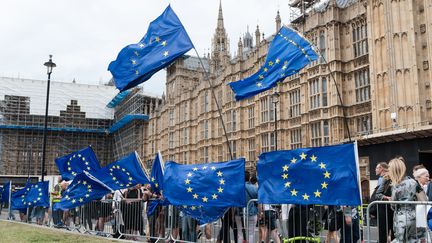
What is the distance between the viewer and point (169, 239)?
1048 cm

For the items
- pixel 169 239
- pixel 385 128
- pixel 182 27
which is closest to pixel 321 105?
pixel 385 128

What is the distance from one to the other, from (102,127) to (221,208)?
66.6 m

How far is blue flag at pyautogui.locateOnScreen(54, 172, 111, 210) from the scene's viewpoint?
13.0 metres

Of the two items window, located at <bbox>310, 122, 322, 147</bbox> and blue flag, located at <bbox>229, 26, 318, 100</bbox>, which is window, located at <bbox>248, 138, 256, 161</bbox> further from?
blue flag, located at <bbox>229, 26, 318, 100</bbox>

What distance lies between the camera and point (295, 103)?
33094mm

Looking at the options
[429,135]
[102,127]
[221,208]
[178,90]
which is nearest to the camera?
[221,208]

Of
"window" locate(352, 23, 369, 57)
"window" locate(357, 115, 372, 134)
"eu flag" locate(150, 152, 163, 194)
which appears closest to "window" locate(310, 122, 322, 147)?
"window" locate(357, 115, 372, 134)

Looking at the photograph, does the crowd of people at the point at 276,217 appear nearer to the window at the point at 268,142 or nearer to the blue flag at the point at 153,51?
the blue flag at the point at 153,51

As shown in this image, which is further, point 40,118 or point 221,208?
point 40,118

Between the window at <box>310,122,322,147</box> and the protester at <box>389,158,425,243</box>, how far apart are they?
22775 mm

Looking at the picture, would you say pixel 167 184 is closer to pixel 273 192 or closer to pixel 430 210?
pixel 273 192

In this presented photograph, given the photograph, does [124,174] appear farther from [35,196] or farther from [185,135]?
[185,135]

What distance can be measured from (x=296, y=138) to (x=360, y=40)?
826 centimetres

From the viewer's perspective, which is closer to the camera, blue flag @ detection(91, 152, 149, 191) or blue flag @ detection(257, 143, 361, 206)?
blue flag @ detection(257, 143, 361, 206)
